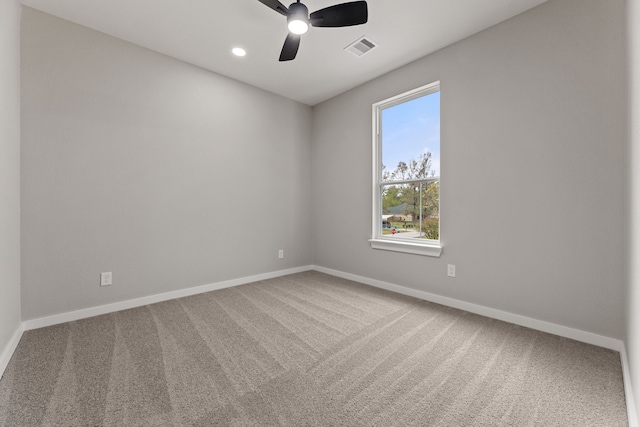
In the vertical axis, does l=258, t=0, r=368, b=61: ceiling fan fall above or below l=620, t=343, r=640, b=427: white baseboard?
above

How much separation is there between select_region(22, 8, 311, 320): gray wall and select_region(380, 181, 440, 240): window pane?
1.59m

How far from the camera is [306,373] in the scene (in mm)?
1591

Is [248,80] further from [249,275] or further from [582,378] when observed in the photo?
[582,378]

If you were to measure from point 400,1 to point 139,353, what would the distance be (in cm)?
330

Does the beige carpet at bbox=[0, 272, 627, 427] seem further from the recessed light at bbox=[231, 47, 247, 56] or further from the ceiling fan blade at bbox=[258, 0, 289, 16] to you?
the recessed light at bbox=[231, 47, 247, 56]

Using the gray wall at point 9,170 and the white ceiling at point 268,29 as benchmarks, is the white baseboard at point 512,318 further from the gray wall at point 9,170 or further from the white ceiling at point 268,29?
the gray wall at point 9,170

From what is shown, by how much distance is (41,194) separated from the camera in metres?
2.21

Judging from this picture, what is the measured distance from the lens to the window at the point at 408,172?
2900 millimetres

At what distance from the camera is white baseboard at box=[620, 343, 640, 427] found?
116 cm

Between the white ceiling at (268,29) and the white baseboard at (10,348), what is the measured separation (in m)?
2.62

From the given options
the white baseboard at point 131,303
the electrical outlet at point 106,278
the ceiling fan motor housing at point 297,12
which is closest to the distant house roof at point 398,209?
the white baseboard at point 131,303

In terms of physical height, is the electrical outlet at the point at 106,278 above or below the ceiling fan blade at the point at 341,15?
below

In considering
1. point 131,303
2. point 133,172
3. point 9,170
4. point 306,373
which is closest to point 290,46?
point 133,172

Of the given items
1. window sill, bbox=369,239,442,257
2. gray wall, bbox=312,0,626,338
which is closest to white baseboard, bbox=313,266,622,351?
gray wall, bbox=312,0,626,338
